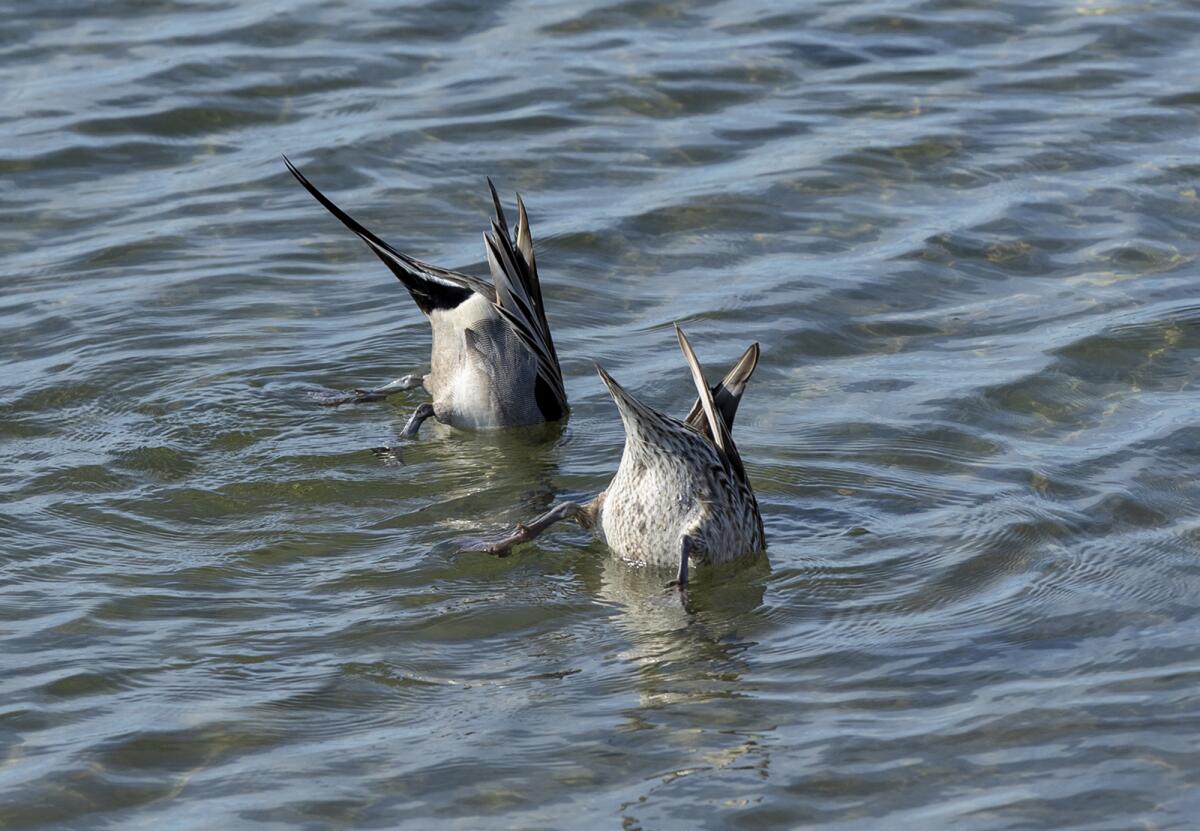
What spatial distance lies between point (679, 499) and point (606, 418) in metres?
1.75

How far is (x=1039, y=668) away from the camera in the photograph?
220 inches

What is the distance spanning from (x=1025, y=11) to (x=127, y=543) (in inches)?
379

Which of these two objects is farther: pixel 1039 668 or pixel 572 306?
pixel 572 306

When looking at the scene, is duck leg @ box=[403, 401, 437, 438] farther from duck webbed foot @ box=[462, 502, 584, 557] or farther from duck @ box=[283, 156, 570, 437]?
duck webbed foot @ box=[462, 502, 584, 557]

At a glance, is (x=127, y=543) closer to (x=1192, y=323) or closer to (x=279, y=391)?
(x=279, y=391)

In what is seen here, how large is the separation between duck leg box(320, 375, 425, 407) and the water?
17 centimetres

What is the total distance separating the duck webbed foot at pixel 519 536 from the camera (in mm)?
6535

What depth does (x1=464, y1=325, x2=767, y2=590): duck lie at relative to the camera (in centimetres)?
631

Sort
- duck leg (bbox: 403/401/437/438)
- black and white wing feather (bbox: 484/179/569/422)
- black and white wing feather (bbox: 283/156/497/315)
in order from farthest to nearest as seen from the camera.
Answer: duck leg (bbox: 403/401/437/438), black and white wing feather (bbox: 283/156/497/315), black and white wing feather (bbox: 484/179/569/422)

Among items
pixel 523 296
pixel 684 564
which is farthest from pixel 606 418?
pixel 684 564

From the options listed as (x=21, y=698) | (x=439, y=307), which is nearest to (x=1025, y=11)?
(x=439, y=307)

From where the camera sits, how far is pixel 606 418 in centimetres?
815

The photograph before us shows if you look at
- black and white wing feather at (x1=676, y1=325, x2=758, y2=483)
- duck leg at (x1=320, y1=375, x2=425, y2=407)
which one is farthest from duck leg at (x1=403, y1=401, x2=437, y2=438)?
black and white wing feather at (x1=676, y1=325, x2=758, y2=483)

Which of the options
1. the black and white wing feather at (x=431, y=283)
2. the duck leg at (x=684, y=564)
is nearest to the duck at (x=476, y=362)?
the black and white wing feather at (x=431, y=283)
